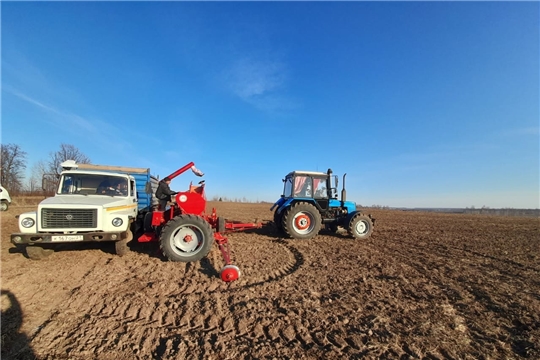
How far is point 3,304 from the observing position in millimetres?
3539

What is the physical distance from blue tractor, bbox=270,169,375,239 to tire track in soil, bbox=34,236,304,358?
12.1 ft

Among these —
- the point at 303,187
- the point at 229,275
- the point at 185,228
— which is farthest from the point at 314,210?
the point at 229,275

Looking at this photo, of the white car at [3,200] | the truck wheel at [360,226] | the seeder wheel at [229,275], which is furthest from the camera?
the white car at [3,200]

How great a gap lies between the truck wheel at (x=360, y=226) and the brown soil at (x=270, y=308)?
264 centimetres

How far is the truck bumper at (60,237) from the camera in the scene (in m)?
4.95

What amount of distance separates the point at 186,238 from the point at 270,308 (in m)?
2.99

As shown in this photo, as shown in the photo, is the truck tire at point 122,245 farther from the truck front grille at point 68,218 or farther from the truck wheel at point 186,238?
the truck wheel at point 186,238

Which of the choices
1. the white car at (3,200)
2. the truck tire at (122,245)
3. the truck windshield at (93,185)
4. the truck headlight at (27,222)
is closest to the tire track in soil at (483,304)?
the truck tire at (122,245)

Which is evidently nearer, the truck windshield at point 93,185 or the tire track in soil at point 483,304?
the tire track in soil at point 483,304

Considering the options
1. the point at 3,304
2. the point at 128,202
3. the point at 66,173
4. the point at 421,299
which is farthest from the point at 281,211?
the point at 3,304

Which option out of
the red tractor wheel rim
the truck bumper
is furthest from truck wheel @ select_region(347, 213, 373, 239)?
the truck bumper

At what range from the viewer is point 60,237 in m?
5.12

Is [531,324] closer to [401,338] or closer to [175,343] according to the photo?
[401,338]

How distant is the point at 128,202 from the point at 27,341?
14.1ft
